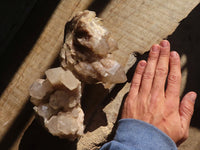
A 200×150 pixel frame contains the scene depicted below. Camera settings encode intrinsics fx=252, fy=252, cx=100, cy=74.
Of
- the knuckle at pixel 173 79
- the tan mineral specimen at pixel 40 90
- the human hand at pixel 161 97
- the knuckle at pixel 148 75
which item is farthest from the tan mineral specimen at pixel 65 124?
the knuckle at pixel 173 79

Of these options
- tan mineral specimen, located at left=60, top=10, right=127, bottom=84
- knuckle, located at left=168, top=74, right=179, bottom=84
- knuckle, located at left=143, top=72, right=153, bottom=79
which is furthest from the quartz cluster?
knuckle, located at left=168, top=74, right=179, bottom=84

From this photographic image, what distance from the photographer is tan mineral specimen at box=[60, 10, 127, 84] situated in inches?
50.7

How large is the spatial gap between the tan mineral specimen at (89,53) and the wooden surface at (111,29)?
0.69 ft

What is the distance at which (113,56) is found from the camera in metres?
1.51

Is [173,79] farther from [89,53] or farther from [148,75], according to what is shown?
[89,53]

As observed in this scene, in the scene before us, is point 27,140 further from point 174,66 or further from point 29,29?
point 174,66

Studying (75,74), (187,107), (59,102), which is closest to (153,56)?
(187,107)

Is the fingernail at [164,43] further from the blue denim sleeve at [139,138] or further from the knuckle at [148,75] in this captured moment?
the blue denim sleeve at [139,138]

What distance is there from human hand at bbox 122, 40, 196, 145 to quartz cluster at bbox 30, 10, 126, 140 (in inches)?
7.2

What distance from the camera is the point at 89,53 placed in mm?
1311

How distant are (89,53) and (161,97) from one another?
0.48 metres

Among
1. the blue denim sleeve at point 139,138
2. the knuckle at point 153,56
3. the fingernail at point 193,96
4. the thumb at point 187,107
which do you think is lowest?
the blue denim sleeve at point 139,138

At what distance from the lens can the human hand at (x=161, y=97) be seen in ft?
4.56

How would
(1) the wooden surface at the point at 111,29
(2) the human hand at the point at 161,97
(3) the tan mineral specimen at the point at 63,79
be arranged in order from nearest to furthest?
1. (3) the tan mineral specimen at the point at 63,79
2. (2) the human hand at the point at 161,97
3. (1) the wooden surface at the point at 111,29
